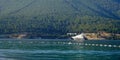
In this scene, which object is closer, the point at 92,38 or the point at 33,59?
the point at 33,59

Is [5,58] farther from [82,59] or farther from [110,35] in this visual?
[110,35]

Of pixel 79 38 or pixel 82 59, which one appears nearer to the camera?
pixel 82 59

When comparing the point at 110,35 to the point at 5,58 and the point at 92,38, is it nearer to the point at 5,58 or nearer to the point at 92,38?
the point at 92,38

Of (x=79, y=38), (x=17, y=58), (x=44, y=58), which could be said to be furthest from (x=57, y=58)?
(x=79, y=38)

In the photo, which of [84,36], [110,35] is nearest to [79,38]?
[84,36]

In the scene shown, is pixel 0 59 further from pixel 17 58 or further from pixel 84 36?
pixel 84 36

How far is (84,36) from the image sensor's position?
7579 inches

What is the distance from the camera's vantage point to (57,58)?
241ft

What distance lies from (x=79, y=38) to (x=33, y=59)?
120415 millimetres

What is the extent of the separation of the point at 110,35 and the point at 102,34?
3.91 meters

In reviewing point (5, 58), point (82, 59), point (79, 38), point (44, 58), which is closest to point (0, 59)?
point (5, 58)

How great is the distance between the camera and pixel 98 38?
193625mm

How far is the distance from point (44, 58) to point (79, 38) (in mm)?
118120

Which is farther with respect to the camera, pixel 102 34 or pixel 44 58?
pixel 102 34
